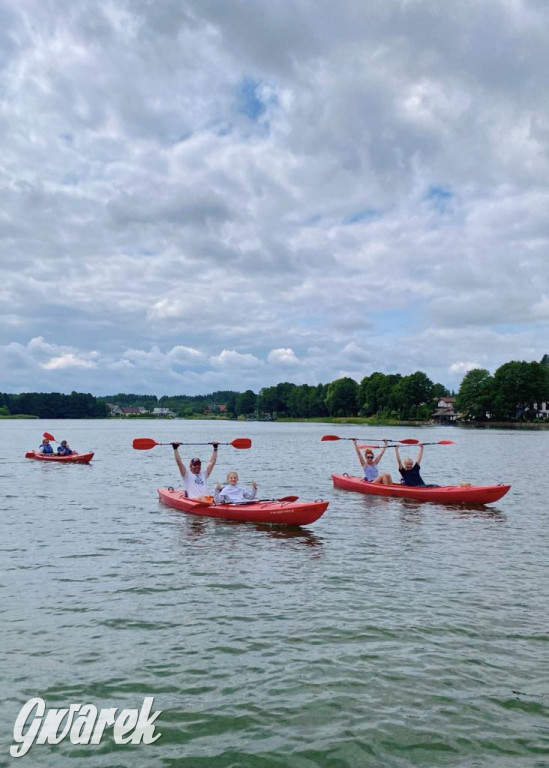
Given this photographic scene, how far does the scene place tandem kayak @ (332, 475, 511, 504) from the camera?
2080 centimetres

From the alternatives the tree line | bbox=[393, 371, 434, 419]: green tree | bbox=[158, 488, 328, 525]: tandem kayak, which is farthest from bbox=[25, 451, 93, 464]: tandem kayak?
bbox=[393, 371, 434, 419]: green tree

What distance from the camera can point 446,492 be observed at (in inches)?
844

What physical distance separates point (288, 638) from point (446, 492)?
13977mm

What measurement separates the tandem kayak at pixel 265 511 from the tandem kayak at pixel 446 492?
609 centimetres

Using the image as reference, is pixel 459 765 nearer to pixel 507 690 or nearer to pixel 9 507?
pixel 507 690

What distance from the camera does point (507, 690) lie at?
7.11 m

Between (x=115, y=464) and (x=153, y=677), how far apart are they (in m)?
35.7

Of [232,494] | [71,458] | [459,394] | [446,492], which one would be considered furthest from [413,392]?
[232,494]

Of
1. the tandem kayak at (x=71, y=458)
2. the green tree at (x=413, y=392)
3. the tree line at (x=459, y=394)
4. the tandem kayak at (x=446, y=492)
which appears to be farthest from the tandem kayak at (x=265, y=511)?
the green tree at (x=413, y=392)

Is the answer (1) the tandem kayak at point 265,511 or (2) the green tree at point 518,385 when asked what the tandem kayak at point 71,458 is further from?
(2) the green tree at point 518,385

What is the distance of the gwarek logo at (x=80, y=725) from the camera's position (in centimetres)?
628

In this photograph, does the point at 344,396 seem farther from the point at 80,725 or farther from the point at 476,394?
the point at 80,725

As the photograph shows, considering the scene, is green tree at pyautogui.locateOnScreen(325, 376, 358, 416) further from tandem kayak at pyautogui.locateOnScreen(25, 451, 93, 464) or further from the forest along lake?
the forest along lake

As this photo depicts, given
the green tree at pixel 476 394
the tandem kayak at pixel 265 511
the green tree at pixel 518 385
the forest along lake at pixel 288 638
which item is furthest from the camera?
the green tree at pixel 476 394
